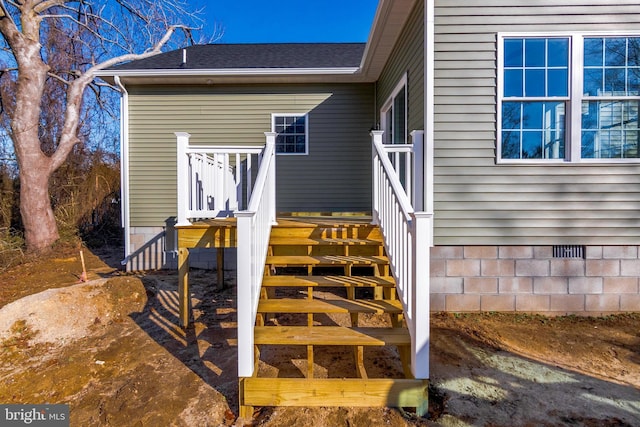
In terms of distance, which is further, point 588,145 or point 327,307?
point 588,145

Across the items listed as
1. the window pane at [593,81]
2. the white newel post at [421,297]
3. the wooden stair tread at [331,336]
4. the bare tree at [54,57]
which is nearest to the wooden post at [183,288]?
the wooden stair tread at [331,336]

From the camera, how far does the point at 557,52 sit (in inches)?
145

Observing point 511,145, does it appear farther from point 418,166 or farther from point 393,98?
→ point 393,98

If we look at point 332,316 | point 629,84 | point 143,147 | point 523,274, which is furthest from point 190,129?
point 629,84

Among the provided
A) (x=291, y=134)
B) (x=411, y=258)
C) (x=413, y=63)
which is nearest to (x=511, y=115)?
(x=413, y=63)

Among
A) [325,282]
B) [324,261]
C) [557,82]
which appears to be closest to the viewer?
[325,282]

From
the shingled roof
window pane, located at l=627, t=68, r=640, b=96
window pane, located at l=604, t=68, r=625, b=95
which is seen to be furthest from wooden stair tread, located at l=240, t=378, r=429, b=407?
the shingled roof

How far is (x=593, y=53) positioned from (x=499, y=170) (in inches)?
64.6

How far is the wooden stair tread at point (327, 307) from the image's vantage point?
8.52ft

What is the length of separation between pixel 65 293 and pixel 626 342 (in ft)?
20.1

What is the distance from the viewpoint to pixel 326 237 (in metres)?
3.61

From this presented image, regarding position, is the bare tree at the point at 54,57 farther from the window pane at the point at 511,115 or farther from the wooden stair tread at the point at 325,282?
the window pane at the point at 511,115

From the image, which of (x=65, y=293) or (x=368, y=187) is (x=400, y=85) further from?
(x=65, y=293)

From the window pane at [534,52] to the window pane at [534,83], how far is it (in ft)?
0.31
